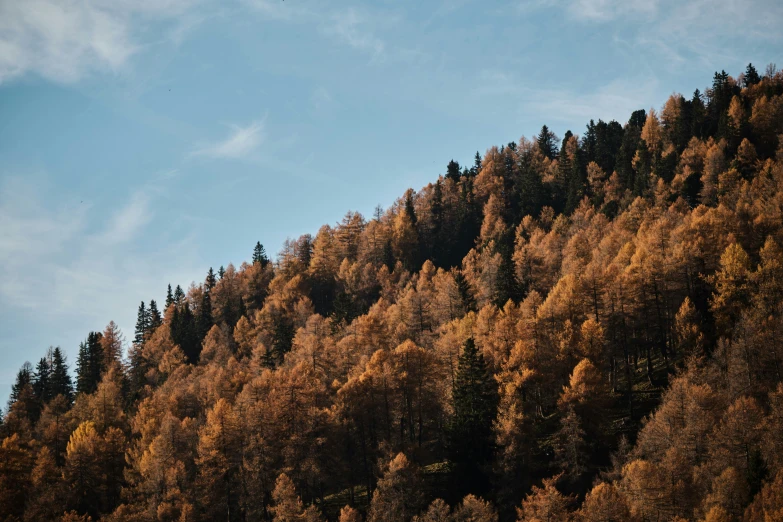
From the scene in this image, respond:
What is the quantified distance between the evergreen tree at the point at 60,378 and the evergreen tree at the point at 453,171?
102195 millimetres

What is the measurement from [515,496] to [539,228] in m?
81.3

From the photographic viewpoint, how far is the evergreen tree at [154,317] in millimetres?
163625

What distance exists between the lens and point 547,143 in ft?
586

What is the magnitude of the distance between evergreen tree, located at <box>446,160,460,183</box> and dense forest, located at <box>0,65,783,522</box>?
2045 inches

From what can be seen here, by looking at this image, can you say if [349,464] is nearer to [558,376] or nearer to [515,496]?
[515,496]

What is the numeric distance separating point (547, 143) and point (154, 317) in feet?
368

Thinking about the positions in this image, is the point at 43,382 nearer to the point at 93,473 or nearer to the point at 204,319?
the point at 204,319

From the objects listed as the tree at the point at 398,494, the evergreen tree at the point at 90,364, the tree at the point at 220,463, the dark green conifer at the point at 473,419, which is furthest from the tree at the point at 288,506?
the evergreen tree at the point at 90,364

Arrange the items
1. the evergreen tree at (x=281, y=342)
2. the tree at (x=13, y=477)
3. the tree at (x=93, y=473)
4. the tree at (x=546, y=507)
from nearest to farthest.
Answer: the tree at (x=546, y=507), the tree at (x=13, y=477), the tree at (x=93, y=473), the evergreen tree at (x=281, y=342)

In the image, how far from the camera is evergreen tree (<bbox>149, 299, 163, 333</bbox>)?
16362 centimetres

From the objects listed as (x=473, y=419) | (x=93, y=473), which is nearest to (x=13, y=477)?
(x=93, y=473)

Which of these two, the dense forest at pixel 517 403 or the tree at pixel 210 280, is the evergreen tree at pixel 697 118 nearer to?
the dense forest at pixel 517 403

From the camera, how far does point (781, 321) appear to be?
225ft

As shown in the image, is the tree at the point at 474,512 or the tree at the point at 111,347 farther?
the tree at the point at 111,347
